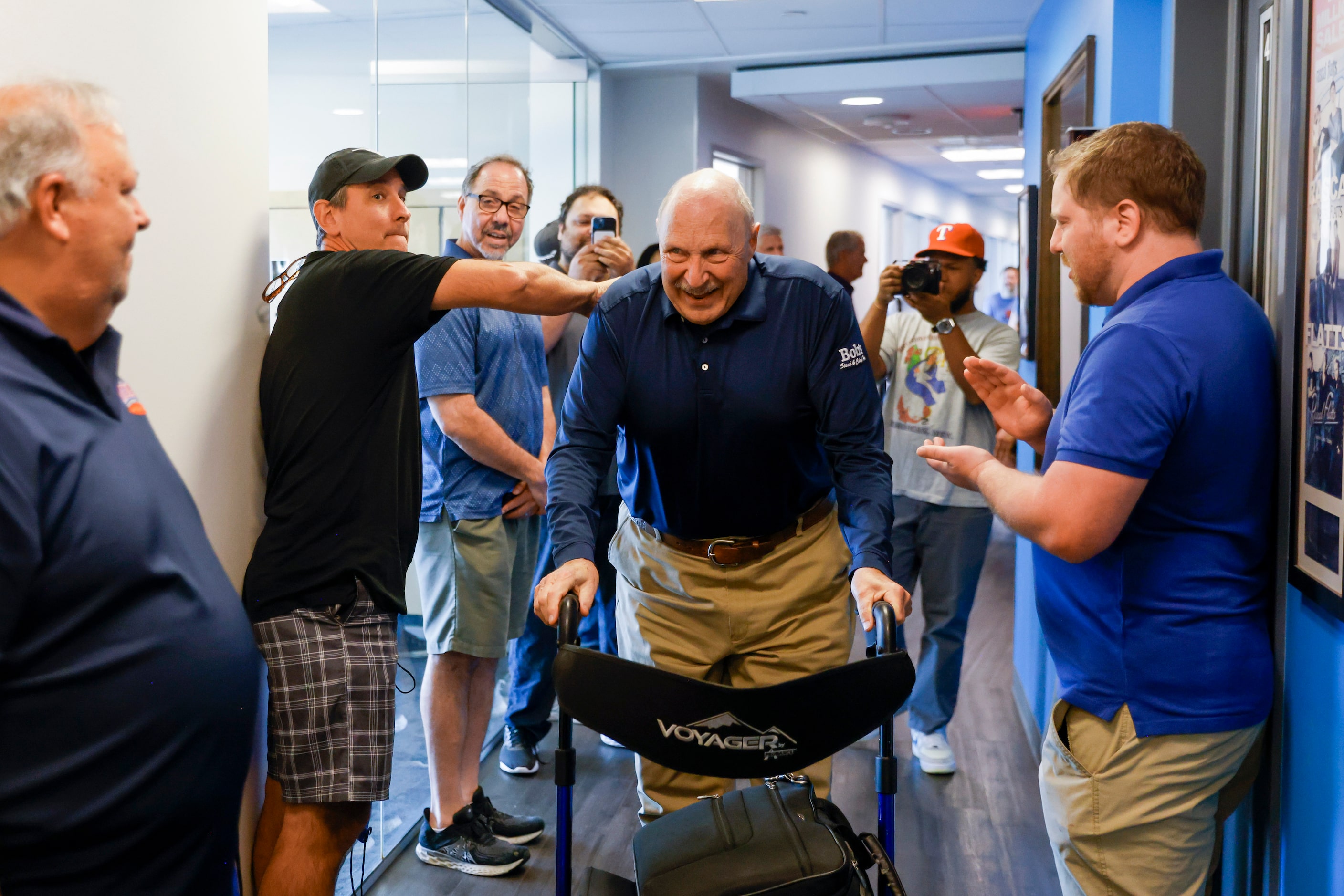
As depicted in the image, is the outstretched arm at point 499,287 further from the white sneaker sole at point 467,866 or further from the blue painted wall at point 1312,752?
the white sneaker sole at point 467,866

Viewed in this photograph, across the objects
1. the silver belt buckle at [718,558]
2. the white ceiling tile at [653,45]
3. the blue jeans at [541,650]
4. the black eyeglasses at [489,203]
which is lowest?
the blue jeans at [541,650]

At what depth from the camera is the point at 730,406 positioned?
1.98 metres

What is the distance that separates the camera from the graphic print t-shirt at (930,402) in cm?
328

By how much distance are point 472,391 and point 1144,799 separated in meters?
1.80

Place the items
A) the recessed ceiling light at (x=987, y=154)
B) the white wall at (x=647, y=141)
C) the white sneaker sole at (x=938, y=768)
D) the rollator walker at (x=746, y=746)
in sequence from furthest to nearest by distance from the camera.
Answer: the recessed ceiling light at (x=987, y=154)
the white wall at (x=647, y=141)
the white sneaker sole at (x=938, y=768)
the rollator walker at (x=746, y=746)

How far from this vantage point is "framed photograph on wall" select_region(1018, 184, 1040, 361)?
13.1 ft

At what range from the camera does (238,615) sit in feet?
4.33

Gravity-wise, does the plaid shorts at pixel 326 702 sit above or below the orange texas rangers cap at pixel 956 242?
below

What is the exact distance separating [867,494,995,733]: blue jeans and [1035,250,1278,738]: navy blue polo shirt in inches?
64.8

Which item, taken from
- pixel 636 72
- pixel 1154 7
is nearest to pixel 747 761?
pixel 1154 7

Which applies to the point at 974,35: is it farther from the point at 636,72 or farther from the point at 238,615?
the point at 238,615

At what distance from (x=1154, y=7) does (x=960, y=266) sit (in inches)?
39.4

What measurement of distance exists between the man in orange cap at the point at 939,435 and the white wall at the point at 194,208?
2.04m

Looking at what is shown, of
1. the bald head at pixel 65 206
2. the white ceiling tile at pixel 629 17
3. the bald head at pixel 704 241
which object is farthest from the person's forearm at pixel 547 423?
the white ceiling tile at pixel 629 17
